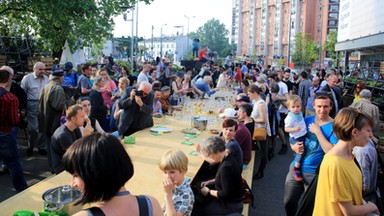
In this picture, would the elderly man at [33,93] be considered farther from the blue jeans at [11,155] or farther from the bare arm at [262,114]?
the bare arm at [262,114]

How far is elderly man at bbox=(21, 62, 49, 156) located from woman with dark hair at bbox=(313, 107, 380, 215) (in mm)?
5888

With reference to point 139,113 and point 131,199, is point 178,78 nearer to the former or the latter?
point 139,113

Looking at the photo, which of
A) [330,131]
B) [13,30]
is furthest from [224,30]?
[330,131]

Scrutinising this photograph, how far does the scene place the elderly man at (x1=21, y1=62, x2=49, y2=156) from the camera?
6867 millimetres

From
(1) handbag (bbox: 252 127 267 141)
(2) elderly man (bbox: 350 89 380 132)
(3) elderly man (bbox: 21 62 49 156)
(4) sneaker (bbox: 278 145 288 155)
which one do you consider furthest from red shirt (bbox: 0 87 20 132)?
(2) elderly man (bbox: 350 89 380 132)

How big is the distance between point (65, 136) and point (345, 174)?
285cm

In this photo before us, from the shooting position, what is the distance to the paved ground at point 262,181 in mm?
5184

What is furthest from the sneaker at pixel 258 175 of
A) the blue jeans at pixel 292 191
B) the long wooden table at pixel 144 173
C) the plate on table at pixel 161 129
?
the blue jeans at pixel 292 191

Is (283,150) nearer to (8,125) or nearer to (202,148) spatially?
(202,148)

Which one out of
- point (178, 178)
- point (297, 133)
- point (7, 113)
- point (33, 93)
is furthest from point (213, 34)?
point (178, 178)

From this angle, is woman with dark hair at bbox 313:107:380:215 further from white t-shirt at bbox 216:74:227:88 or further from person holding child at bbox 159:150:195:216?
white t-shirt at bbox 216:74:227:88

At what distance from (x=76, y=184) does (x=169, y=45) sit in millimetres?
122137

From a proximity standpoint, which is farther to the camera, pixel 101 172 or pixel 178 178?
pixel 178 178

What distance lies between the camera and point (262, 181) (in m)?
6.38
